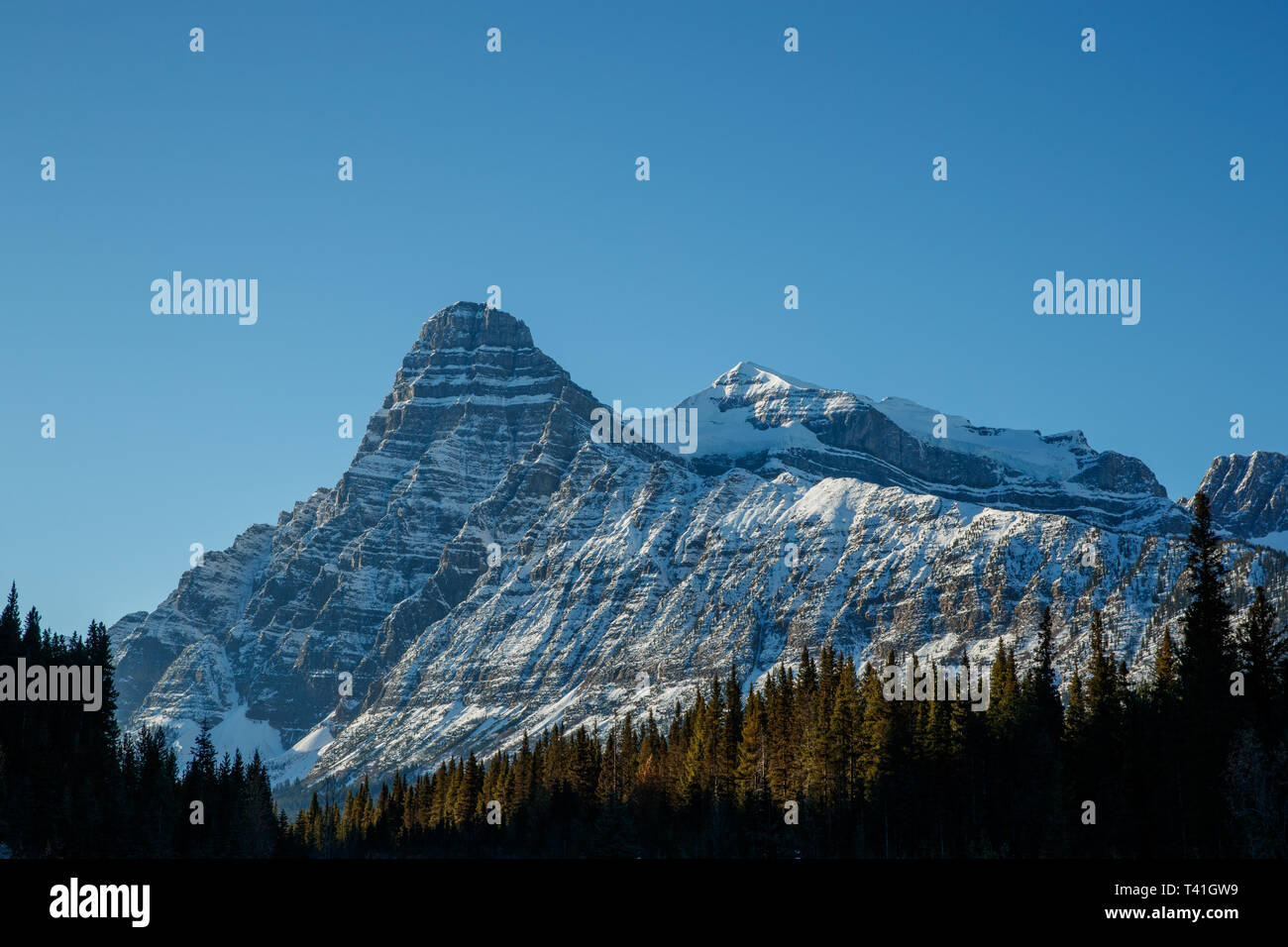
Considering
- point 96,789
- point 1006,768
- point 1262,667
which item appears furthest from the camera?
point 96,789

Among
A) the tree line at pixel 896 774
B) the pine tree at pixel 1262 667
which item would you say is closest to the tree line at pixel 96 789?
the tree line at pixel 896 774

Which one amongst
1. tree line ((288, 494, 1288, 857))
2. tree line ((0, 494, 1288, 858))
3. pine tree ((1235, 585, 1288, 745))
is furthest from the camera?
tree line ((0, 494, 1288, 858))

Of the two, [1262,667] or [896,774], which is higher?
[1262,667]

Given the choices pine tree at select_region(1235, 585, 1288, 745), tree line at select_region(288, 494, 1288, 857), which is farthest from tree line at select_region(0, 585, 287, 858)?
pine tree at select_region(1235, 585, 1288, 745)

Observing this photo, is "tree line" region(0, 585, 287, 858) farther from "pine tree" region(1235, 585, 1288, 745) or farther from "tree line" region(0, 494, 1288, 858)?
"pine tree" region(1235, 585, 1288, 745)

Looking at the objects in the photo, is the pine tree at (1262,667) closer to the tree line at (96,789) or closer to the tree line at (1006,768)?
the tree line at (1006,768)

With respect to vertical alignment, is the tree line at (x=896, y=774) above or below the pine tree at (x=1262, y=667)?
below

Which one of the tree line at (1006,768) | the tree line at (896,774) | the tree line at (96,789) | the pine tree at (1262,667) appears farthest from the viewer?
the tree line at (96,789)

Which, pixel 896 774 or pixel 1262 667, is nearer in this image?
pixel 1262 667

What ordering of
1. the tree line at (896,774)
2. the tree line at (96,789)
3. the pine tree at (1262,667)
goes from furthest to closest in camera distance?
1. the tree line at (96,789)
2. the tree line at (896,774)
3. the pine tree at (1262,667)

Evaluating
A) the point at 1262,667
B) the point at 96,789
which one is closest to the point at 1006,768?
the point at 1262,667

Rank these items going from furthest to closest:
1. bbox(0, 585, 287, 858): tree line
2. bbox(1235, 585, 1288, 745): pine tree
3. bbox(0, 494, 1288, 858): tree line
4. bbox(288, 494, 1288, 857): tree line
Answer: bbox(0, 585, 287, 858): tree line → bbox(0, 494, 1288, 858): tree line → bbox(288, 494, 1288, 857): tree line → bbox(1235, 585, 1288, 745): pine tree

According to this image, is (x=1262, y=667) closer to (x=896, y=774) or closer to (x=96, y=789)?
(x=896, y=774)
